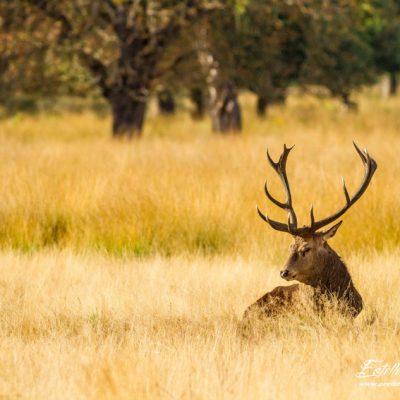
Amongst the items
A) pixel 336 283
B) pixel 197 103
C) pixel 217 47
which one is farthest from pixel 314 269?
pixel 197 103

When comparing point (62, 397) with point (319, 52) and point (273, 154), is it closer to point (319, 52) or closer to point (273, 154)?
point (273, 154)

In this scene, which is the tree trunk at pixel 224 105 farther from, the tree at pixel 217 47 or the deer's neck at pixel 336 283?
the deer's neck at pixel 336 283

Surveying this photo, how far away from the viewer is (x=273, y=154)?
12562 millimetres

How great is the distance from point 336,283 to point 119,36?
1163 centimetres

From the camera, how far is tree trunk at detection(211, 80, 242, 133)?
60.8ft

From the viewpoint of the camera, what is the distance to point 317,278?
18.9ft

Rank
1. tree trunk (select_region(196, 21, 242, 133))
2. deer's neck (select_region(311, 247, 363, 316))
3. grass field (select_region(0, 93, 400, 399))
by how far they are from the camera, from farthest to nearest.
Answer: tree trunk (select_region(196, 21, 242, 133)), deer's neck (select_region(311, 247, 363, 316)), grass field (select_region(0, 93, 400, 399))

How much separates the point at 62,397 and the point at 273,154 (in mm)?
8254

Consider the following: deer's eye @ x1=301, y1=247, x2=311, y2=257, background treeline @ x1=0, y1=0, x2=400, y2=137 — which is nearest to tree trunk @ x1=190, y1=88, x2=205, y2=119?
background treeline @ x1=0, y1=0, x2=400, y2=137

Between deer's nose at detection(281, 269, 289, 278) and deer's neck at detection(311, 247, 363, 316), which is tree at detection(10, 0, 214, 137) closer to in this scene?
deer's neck at detection(311, 247, 363, 316)

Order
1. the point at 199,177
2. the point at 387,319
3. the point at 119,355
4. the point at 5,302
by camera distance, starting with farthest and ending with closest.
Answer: the point at 199,177, the point at 5,302, the point at 387,319, the point at 119,355

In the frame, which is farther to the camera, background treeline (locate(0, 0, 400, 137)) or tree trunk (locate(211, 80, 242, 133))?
tree trunk (locate(211, 80, 242, 133))

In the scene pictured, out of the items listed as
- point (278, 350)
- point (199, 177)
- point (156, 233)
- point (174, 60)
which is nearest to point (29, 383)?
point (278, 350)

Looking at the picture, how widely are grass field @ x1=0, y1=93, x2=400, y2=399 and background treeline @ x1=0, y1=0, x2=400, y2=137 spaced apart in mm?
3581
